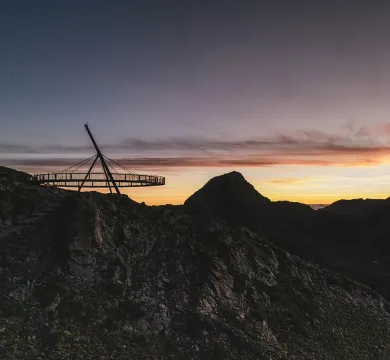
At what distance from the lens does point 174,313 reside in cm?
3784

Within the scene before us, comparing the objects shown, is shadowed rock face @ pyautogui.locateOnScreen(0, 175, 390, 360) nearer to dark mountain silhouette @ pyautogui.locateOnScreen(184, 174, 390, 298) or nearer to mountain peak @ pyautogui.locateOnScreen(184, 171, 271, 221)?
dark mountain silhouette @ pyautogui.locateOnScreen(184, 174, 390, 298)

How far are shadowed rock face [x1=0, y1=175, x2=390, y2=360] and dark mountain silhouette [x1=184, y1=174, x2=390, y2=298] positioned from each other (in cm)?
4957

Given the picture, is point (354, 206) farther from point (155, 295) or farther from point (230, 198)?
point (155, 295)

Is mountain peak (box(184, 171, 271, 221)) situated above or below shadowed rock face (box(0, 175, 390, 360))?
above

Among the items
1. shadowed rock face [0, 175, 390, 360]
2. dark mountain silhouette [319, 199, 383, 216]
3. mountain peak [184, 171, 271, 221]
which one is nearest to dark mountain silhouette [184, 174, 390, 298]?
mountain peak [184, 171, 271, 221]

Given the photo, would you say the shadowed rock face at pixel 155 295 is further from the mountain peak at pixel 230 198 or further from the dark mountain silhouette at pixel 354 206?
the dark mountain silhouette at pixel 354 206

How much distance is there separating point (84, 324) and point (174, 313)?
8.14m

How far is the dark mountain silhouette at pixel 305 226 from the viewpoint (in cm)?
10544

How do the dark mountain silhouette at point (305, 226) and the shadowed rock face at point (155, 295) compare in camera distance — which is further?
the dark mountain silhouette at point (305, 226)

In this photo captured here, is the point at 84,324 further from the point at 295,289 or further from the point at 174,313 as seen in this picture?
the point at 295,289

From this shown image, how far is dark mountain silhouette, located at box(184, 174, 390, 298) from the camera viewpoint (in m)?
105

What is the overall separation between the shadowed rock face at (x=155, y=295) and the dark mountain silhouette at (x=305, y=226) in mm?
49569

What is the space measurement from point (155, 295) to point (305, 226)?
91333 millimetres

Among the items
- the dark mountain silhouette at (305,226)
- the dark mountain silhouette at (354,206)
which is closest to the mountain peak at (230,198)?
the dark mountain silhouette at (305,226)
